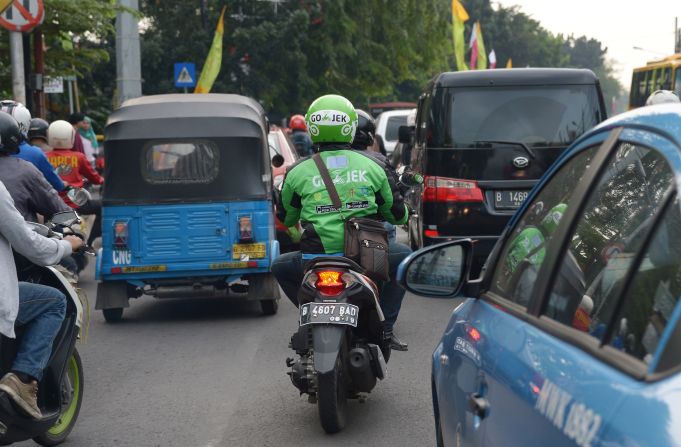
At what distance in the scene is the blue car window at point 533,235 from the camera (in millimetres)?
3141

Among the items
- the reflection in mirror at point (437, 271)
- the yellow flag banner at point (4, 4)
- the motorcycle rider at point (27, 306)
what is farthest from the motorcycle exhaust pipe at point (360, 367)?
the yellow flag banner at point (4, 4)

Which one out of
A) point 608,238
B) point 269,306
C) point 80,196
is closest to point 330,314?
point 80,196

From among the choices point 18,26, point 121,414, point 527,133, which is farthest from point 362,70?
point 121,414

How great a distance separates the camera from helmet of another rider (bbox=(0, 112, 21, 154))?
20.7 feet

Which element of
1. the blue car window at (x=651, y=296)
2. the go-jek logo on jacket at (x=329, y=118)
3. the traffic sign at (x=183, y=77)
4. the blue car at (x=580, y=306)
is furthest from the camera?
the traffic sign at (x=183, y=77)

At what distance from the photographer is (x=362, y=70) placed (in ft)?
128

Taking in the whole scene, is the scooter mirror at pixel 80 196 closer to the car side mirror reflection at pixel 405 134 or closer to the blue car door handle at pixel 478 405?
the blue car door handle at pixel 478 405

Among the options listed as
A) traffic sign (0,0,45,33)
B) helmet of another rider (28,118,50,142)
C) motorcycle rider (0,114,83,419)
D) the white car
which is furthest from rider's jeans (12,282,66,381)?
the white car

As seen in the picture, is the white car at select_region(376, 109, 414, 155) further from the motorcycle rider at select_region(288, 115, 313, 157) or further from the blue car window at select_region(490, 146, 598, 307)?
the blue car window at select_region(490, 146, 598, 307)

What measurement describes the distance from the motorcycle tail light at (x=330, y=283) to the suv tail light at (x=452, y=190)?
5.10 meters

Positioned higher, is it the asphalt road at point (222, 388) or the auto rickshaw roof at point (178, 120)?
the auto rickshaw roof at point (178, 120)

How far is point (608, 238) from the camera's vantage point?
3.11 metres

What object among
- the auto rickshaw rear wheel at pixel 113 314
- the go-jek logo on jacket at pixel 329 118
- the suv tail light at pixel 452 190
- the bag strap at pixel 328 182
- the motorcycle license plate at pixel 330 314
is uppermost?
the go-jek logo on jacket at pixel 329 118

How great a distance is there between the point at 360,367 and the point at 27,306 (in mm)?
1761
